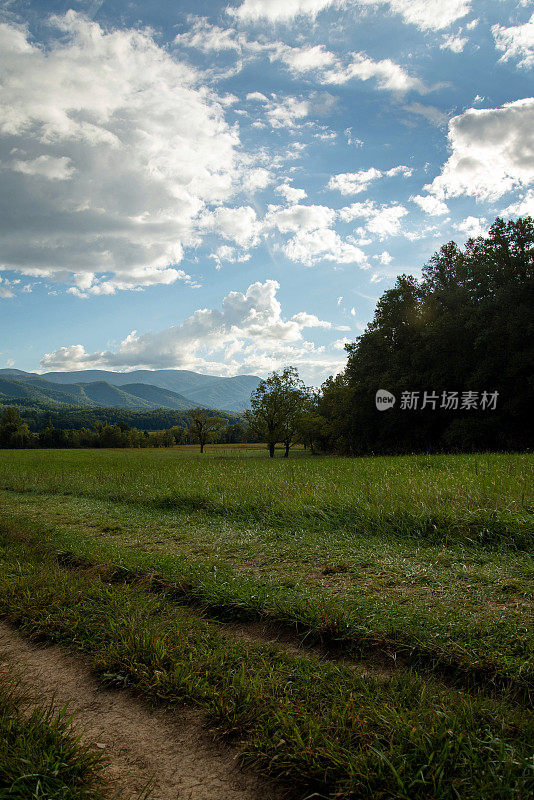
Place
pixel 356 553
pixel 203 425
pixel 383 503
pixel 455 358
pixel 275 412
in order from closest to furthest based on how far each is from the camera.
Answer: pixel 356 553 < pixel 383 503 < pixel 455 358 < pixel 275 412 < pixel 203 425

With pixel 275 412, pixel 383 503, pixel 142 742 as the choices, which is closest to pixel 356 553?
pixel 383 503

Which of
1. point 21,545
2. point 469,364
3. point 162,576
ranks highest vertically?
point 469,364

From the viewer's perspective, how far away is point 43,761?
1978 millimetres

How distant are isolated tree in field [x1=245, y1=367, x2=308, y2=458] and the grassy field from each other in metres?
43.1

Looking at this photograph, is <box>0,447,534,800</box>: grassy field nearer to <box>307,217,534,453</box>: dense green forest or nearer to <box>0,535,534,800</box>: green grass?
<box>0,535,534,800</box>: green grass

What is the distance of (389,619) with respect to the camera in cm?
341

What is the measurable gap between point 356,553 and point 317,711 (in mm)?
3350

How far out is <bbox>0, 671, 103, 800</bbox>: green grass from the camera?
6.10ft

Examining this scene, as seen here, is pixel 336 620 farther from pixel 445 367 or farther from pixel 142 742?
pixel 445 367

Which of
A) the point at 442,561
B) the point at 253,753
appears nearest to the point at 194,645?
the point at 253,753

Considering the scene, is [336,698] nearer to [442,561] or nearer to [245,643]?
[245,643]

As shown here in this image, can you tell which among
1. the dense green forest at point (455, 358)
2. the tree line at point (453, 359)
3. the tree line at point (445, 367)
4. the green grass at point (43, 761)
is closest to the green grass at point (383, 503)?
the green grass at point (43, 761)

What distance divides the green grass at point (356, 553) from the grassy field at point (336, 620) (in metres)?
0.02

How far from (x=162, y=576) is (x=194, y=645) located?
1.82 metres
